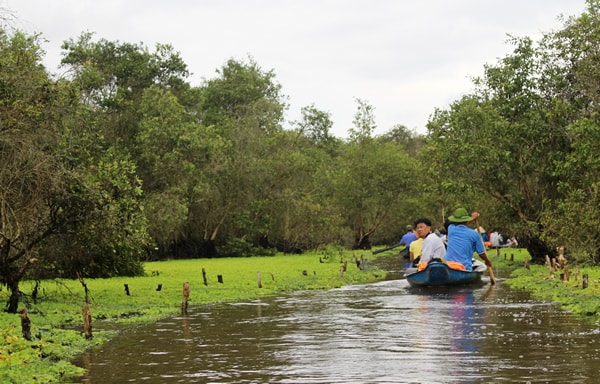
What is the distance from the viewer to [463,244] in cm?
2919

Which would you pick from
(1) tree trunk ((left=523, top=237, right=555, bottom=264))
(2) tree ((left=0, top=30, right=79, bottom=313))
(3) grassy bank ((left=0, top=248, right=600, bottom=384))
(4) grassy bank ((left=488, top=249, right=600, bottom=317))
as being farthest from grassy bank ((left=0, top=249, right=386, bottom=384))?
(1) tree trunk ((left=523, top=237, right=555, bottom=264))

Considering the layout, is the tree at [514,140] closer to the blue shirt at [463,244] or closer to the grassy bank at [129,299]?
the grassy bank at [129,299]

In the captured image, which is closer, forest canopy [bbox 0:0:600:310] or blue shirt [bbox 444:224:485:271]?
forest canopy [bbox 0:0:600:310]

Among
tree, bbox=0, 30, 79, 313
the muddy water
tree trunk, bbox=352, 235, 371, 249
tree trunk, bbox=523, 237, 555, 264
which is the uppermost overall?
tree, bbox=0, 30, 79, 313

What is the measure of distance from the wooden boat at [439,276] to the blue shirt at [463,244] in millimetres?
506

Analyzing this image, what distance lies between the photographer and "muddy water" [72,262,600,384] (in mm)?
12859

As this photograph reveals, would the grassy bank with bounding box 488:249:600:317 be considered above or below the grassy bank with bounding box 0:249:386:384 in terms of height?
below

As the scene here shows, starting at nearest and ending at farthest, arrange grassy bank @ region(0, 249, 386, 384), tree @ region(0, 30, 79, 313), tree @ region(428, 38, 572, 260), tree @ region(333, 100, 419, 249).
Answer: grassy bank @ region(0, 249, 386, 384), tree @ region(0, 30, 79, 313), tree @ region(428, 38, 572, 260), tree @ region(333, 100, 419, 249)

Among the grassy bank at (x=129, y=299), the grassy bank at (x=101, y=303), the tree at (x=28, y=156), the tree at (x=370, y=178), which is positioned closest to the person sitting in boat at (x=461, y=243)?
the grassy bank at (x=129, y=299)

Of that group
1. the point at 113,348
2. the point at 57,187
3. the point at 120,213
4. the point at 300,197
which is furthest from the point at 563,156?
the point at 300,197

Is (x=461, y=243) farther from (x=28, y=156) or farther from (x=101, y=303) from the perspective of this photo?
(x=28, y=156)

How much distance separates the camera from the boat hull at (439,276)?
92.7 feet

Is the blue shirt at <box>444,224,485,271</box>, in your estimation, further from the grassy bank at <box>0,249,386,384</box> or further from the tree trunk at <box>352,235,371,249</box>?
the tree trunk at <box>352,235,371,249</box>

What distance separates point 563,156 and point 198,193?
3049 centimetres
